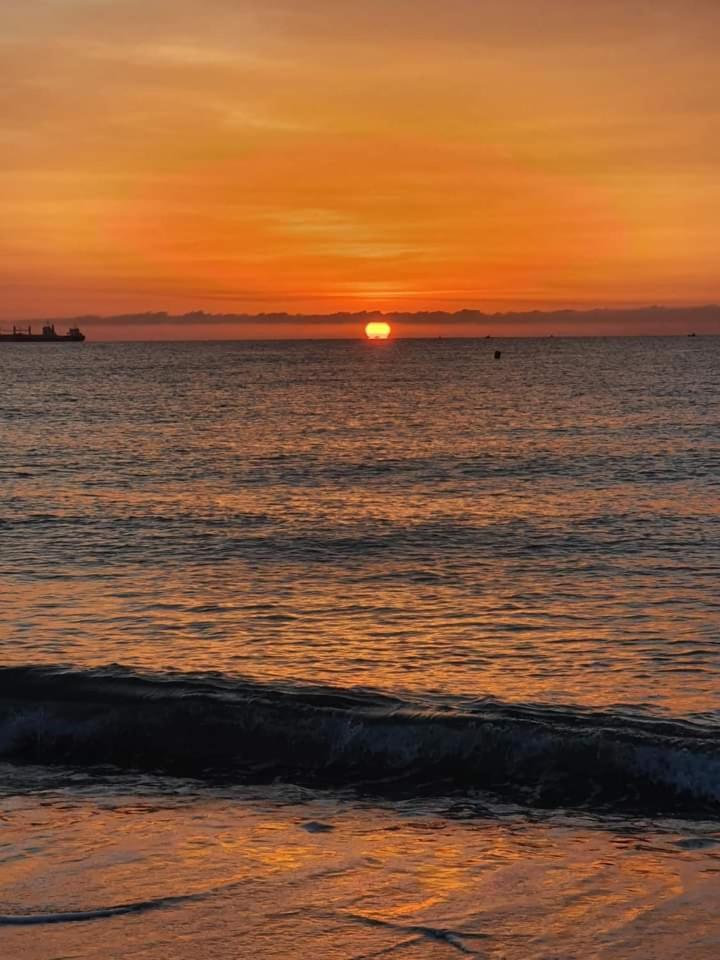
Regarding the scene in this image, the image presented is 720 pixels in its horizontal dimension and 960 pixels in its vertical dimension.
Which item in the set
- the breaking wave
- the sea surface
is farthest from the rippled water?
the breaking wave

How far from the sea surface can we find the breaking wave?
4 centimetres

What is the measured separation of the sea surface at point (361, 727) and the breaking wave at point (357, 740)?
4 centimetres

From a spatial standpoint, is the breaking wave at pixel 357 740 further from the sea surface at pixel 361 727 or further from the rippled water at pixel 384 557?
the rippled water at pixel 384 557

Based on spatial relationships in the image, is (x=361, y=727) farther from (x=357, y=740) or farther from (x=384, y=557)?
(x=384, y=557)

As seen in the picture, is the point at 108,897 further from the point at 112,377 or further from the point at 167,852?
the point at 112,377

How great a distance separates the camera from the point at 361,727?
1463 centimetres

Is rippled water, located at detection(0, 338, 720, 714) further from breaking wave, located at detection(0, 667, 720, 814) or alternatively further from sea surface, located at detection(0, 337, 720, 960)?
breaking wave, located at detection(0, 667, 720, 814)

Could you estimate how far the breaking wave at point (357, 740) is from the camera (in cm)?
1306

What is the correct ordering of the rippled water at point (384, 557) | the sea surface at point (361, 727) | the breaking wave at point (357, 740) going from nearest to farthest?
the sea surface at point (361, 727)
the breaking wave at point (357, 740)
the rippled water at point (384, 557)

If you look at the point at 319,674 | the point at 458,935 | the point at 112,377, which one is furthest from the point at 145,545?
the point at 112,377

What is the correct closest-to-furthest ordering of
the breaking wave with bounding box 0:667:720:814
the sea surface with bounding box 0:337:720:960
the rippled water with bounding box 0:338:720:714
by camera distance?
1. the sea surface with bounding box 0:337:720:960
2. the breaking wave with bounding box 0:667:720:814
3. the rippled water with bounding box 0:338:720:714

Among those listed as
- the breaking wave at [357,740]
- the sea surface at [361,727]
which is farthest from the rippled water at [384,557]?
the breaking wave at [357,740]

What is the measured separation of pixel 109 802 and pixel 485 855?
4.24m

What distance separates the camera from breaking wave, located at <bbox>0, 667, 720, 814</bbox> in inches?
514
